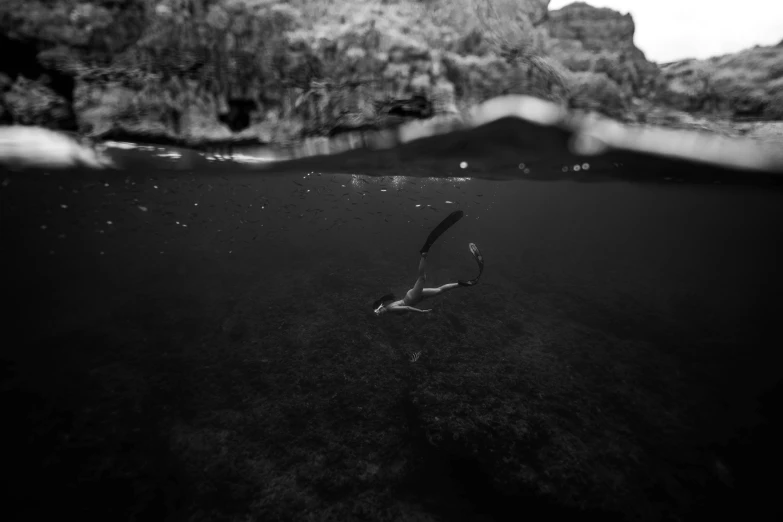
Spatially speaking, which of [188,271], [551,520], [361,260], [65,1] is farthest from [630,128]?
[188,271]

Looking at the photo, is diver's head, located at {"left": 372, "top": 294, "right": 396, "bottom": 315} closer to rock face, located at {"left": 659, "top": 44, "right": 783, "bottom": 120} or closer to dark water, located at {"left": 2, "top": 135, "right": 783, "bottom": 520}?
dark water, located at {"left": 2, "top": 135, "right": 783, "bottom": 520}

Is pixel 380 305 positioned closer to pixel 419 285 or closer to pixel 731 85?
pixel 419 285

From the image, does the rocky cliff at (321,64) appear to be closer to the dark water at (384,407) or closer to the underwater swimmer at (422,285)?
the underwater swimmer at (422,285)

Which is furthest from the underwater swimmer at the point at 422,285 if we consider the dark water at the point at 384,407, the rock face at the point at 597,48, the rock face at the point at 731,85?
the rock face at the point at 731,85

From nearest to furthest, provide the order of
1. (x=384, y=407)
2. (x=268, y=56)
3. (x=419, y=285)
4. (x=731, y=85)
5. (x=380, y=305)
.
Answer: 1. (x=268, y=56)
2. (x=731, y=85)
3. (x=384, y=407)
4. (x=419, y=285)
5. (x=380, y=305)

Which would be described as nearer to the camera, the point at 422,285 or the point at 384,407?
the point at 384,407

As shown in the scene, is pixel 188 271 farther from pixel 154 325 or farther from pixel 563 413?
pixel 563 413

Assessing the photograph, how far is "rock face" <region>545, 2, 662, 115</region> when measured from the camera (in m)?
4.23

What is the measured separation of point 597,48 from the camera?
4.32m

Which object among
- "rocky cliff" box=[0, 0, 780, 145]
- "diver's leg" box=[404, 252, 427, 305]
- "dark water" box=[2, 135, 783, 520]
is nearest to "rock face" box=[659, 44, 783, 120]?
"rocky cliff" box=[0, 0, 780, 145]

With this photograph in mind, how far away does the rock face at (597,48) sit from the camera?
423 cm

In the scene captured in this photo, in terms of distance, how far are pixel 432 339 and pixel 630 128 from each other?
324 inches

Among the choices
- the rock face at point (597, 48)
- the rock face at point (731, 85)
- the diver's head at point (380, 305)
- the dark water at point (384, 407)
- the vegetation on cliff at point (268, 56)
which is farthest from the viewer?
→ the diver's head at point (380, 305)

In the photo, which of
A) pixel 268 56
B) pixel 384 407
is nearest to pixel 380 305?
pixel 384 407
